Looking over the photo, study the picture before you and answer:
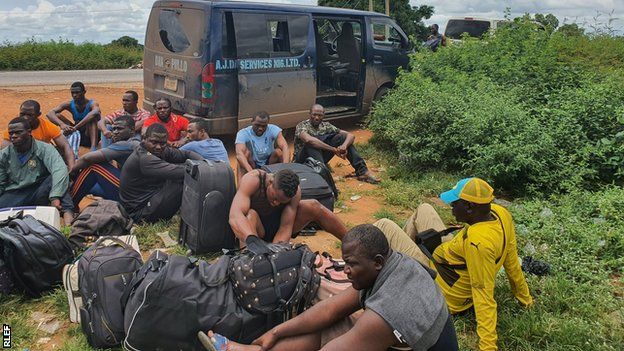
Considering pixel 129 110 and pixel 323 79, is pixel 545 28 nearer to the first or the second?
pixel 323 79

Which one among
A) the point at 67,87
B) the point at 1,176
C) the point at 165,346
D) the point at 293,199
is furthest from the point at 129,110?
the point at 67,87

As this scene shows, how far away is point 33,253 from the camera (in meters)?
3.51

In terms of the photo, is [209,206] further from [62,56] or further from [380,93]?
[62,56]

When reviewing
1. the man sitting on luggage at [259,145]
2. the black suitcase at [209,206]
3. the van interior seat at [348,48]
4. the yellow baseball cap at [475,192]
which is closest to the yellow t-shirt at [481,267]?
the yellow baseball cap at [475,192]

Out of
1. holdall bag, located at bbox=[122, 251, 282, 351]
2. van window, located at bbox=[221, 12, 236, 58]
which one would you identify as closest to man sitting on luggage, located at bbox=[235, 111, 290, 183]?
van window, located at bbox=[221, 12, 236, 58]

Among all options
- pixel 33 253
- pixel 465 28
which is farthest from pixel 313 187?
pixel 465 28

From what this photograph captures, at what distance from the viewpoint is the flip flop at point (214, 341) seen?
2.75 metres

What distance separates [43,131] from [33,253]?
2.46 m

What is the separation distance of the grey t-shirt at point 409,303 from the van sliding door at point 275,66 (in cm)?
512

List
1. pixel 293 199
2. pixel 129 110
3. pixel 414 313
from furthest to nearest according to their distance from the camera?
pixel 129 110 → pixel 293 199 → pixel 414 313

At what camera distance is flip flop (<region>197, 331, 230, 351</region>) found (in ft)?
9.02

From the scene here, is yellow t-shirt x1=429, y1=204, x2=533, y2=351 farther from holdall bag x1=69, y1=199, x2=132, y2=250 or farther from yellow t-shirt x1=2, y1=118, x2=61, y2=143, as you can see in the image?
yellow t-shirt x1=2, y1=118, x2=61, y2=143

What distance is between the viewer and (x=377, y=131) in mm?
8062

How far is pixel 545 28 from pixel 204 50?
22.0 ft
